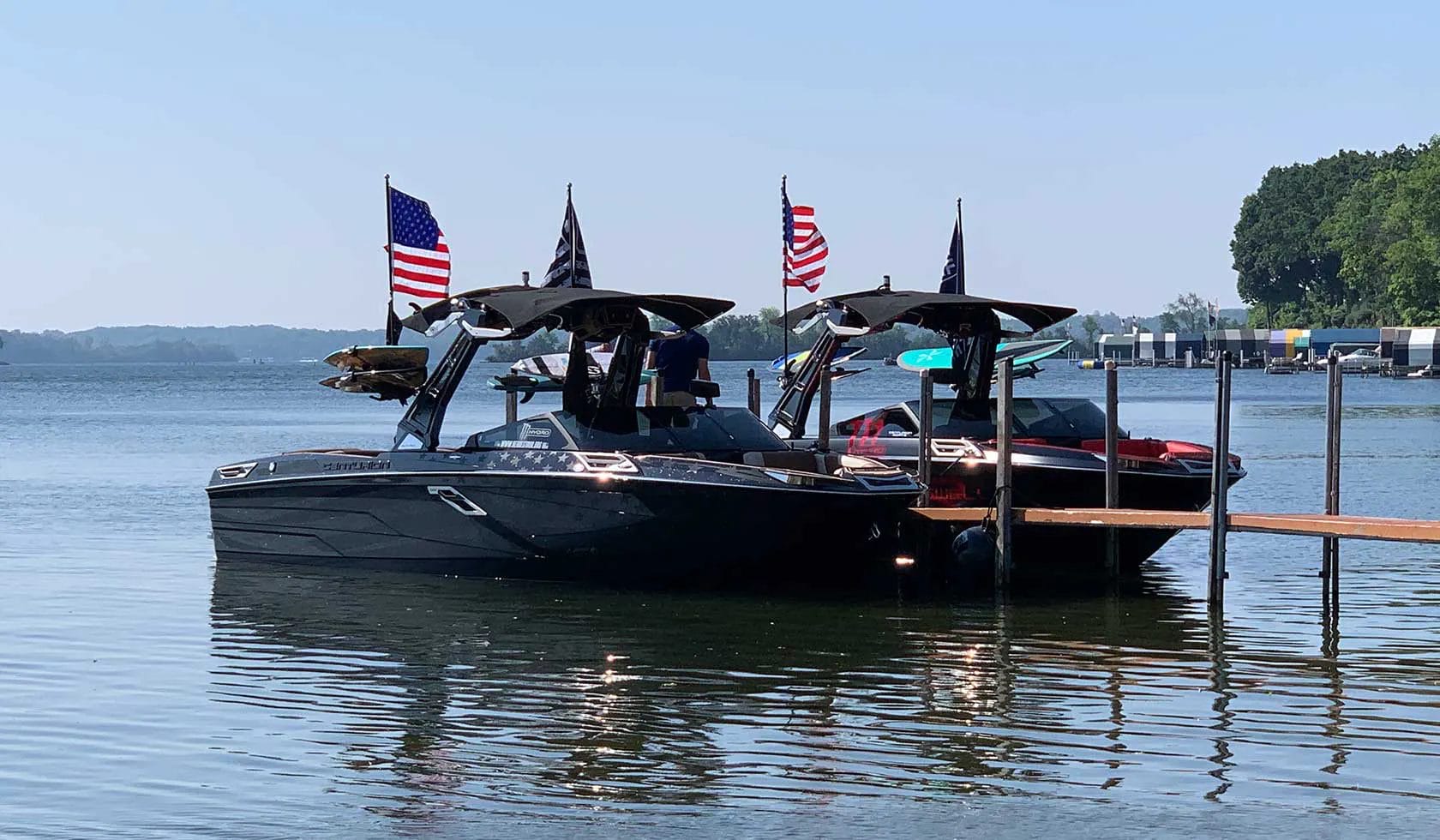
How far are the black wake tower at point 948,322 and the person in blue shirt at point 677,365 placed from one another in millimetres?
1290

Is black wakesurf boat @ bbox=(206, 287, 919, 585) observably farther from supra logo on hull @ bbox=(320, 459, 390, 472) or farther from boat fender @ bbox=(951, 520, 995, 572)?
boat fender @ bbox=(951, 520, 995, 572)

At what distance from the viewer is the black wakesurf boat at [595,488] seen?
18047mm

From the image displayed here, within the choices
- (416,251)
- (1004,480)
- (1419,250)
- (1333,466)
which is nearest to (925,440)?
(1004,480)

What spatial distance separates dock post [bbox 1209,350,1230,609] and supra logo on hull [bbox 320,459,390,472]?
7884mm

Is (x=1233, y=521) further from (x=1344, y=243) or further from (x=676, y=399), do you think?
(x=1344, y=243)

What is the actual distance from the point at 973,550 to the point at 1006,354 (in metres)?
4.41

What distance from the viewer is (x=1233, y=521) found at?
1762 cm

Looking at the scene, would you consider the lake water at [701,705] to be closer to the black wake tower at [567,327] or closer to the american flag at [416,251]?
the black wake tower at [567,327]

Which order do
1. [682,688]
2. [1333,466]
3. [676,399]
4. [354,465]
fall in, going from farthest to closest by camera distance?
1. [676,399]
2. [354,465]
3. [1333,466]
4. [682,688]

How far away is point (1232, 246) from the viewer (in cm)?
18162

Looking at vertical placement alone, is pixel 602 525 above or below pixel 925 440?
below

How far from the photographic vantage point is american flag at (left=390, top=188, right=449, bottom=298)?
2048 centimetres

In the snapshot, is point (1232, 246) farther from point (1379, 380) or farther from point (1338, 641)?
point (1338, 641)

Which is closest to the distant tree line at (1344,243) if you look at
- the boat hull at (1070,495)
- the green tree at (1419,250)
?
the green tree at (1419,250)
